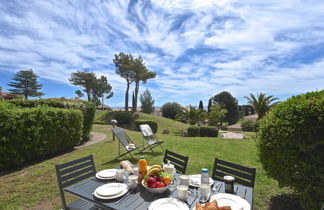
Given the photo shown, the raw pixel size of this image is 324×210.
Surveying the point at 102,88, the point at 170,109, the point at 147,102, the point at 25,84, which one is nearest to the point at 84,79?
the point at 102,88

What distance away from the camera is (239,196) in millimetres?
1764

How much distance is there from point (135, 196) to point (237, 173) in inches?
57.6

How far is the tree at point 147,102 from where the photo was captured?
27312 millimetres

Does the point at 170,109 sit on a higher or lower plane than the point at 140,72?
lower

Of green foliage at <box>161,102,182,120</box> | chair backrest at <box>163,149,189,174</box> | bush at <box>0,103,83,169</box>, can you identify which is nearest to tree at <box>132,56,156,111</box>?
green foliage at <box>161,102,182,120</box>

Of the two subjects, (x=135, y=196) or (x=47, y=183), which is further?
(x=47, y=183)

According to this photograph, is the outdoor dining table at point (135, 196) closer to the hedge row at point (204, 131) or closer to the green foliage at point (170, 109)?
the hedge row at point (204, 131)

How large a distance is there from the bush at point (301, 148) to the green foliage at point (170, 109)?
2356 cm

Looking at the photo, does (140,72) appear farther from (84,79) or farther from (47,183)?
(47,183)

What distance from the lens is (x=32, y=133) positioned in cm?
493

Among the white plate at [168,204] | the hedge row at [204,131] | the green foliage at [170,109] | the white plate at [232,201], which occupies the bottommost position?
the hedge row at [204,131]

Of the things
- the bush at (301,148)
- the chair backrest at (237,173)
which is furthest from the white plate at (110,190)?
the bush at (301,148)

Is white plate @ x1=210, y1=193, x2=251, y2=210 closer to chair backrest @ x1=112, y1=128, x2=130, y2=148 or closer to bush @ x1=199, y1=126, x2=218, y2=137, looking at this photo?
chair backrest @ x1=112, y1=128, x2=130, y2=148

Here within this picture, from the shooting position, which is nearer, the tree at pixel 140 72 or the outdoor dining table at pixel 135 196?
the outdoor dining table at pixel 135 196
